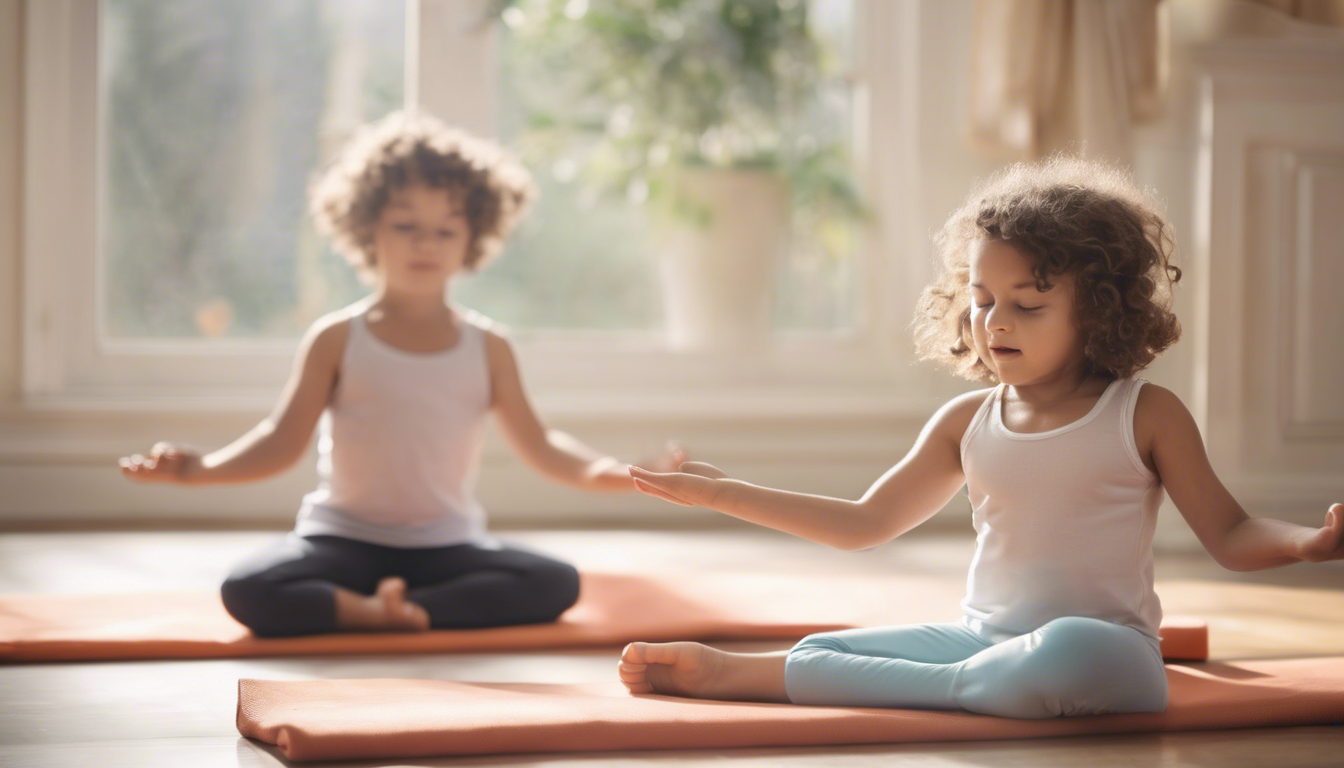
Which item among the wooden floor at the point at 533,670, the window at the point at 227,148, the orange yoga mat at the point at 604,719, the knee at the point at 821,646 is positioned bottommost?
the wooden floor at the point at 533,670

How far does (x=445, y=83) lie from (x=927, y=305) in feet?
5.98

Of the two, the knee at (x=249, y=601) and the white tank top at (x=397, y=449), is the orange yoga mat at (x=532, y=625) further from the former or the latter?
the white tank top at (x=397, y=449)

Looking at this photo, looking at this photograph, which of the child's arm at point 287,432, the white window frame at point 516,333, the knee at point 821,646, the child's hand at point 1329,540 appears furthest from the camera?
the white window frame at point 516,333

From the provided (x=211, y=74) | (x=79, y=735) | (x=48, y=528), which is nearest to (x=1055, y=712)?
(x=79, y=735)

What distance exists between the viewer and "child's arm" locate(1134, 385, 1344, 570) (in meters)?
1.00

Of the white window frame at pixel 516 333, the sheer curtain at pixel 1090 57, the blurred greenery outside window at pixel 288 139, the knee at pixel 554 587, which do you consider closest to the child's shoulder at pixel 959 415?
the knee at pixel 554 587

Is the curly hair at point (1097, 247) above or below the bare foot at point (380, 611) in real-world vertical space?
above

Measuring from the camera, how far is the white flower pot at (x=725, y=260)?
2.78 m

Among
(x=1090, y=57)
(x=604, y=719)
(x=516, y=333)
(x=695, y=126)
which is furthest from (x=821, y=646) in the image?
(x=516, y=333)

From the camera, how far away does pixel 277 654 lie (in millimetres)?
1349

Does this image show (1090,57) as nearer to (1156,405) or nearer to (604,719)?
(1156,405)

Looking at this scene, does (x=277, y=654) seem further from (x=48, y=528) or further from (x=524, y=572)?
(x=48, y=528)

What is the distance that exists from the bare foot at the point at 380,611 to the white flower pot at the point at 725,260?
4.88 feet

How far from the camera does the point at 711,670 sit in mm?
1114
